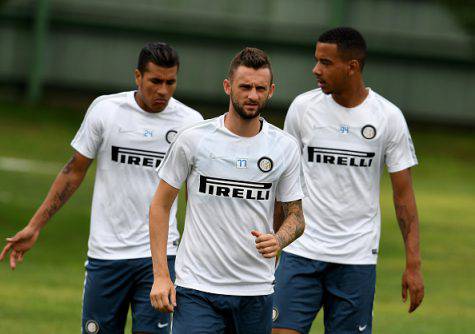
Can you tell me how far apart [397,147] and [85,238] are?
1181 cm

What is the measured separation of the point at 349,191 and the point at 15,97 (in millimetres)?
28373

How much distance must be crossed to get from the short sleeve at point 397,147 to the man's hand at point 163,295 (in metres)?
2.58

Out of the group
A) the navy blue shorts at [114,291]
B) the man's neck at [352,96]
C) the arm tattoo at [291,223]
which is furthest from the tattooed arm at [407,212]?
the navy blue shorts at [114,291]

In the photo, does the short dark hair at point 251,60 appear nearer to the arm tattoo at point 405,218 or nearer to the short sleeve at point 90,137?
the short sleeve at point 90,137

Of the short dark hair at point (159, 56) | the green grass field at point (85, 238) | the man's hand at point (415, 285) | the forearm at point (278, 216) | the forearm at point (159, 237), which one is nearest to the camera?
the forearm at point (159, 237)

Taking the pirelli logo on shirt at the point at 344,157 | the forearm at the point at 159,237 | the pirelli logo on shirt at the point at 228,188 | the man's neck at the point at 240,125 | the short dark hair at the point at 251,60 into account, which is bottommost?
the forearm at the point at 159,237

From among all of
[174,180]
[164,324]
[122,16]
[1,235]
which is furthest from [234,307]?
[122,16]

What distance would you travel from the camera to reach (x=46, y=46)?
121 feet

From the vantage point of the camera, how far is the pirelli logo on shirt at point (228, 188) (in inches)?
309

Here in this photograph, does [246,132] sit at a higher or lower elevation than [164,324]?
higher

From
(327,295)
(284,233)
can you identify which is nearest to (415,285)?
(327,295)

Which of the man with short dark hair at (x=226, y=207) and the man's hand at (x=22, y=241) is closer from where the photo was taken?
the man with short dark hair at (x=226, y=207)

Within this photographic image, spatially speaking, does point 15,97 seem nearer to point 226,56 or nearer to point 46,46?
point 46,46

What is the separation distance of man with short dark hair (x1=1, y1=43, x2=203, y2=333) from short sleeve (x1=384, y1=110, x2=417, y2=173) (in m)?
1.50
